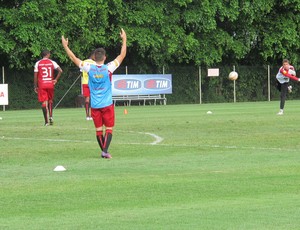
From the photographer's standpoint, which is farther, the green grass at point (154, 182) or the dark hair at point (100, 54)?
the dark hair at point (100, 54)

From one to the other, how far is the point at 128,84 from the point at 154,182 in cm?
3900

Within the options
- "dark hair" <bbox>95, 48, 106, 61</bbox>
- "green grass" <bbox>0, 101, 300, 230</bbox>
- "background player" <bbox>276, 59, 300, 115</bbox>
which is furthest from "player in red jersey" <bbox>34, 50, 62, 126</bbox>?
"dark hair" <bbox>95, 48, 106, 61</bbox>

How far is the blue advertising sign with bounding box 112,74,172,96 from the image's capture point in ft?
168

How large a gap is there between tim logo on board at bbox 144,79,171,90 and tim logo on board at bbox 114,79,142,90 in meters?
0.54

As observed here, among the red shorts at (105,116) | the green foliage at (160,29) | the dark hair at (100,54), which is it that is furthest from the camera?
the green foliage at (160,29)

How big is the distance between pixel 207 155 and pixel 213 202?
6.03m

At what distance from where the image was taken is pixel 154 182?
41.7ft

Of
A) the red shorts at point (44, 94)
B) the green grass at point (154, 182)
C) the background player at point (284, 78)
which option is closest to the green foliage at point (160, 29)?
the background player at point (284, 78)

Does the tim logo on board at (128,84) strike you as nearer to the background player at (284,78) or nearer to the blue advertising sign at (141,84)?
the blue advertising sign at (141,84)

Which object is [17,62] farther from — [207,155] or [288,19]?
[207,155]

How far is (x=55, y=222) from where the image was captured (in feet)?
31.2

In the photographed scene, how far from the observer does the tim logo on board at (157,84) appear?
52.5 m

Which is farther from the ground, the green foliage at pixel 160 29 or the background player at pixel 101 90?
the green foliage at pixel 160 29

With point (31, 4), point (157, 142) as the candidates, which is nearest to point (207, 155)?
point (157, 142)
